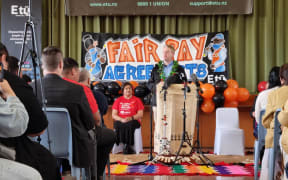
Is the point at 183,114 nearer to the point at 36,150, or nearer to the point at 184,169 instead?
the point at 184,169

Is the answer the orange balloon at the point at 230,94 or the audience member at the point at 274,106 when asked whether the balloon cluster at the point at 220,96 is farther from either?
the audience member at the point at 274,106

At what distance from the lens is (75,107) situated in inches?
101

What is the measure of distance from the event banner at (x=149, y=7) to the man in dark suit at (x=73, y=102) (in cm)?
519

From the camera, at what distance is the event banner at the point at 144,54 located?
7637 millimetres

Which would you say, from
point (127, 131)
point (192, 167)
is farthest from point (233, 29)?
point (192, 167)

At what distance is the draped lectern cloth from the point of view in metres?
4.80

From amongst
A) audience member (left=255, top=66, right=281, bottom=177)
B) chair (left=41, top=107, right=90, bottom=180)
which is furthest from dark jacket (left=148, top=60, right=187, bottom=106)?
chair (left=41, top=107, right=90, bottom=180)

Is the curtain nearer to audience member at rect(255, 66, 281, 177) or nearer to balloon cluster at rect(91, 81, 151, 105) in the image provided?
balloon cluster at rect(91, 81, 151, 105)

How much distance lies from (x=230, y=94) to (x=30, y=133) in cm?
483

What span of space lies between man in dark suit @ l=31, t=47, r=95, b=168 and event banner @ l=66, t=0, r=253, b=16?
5194 mm

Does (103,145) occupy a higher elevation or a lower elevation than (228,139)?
higher

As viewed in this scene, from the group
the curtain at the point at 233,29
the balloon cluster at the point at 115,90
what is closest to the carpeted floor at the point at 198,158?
the balloon cluster at the point at 115,90

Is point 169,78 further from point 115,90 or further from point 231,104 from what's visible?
point 231,104

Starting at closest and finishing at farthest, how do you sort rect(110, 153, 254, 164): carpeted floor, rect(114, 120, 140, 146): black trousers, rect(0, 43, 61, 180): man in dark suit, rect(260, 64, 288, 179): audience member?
1. rect(0, 43, 61, 180): man in dark suit
2. rect(260, 64, 288, 179): audience member
3. rect(110, 153, 254, 164): carpeted floor
4. rect(114, 120, 140, 146): black trousers
